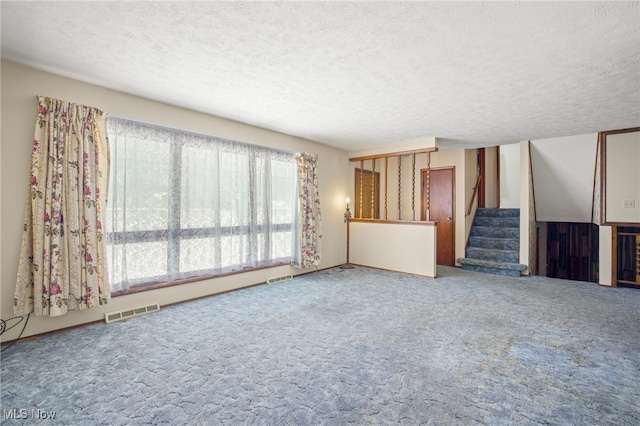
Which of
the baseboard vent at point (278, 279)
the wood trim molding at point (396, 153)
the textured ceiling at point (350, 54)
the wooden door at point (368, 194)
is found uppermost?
the textured ceiling at point (350, 54)

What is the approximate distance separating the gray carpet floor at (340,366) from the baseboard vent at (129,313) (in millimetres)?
95

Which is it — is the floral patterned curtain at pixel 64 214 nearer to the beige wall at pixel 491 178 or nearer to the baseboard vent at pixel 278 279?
the baseboard vent at pixel 278 279

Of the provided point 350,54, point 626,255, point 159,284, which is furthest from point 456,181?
point 159,284

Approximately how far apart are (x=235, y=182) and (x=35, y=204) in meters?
2.05

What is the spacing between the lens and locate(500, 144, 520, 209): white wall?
22.1 feet

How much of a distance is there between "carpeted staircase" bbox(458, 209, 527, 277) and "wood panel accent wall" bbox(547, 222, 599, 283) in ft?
4.67

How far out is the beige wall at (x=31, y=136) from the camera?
2.41 metres

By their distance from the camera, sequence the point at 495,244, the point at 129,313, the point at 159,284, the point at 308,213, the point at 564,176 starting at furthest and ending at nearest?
the point at 495,244 < the point at 564,176 < the point at 308,213 < the point at 159,284 < the point at 129,313

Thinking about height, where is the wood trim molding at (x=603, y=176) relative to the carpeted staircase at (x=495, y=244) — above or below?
above

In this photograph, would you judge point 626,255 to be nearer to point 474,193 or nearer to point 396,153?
point 474,193

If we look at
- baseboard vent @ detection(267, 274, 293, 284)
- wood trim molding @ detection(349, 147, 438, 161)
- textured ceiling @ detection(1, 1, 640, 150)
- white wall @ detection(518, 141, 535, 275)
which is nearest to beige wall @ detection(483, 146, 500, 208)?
white wall @ detection(518, 141, 535, 275)

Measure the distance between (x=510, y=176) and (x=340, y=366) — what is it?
22.3 ft

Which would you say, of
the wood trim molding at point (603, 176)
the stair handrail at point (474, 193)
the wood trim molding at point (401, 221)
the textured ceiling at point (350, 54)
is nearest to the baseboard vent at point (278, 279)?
the wood trim molding at point (401, 221)

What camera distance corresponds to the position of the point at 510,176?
685 cm
